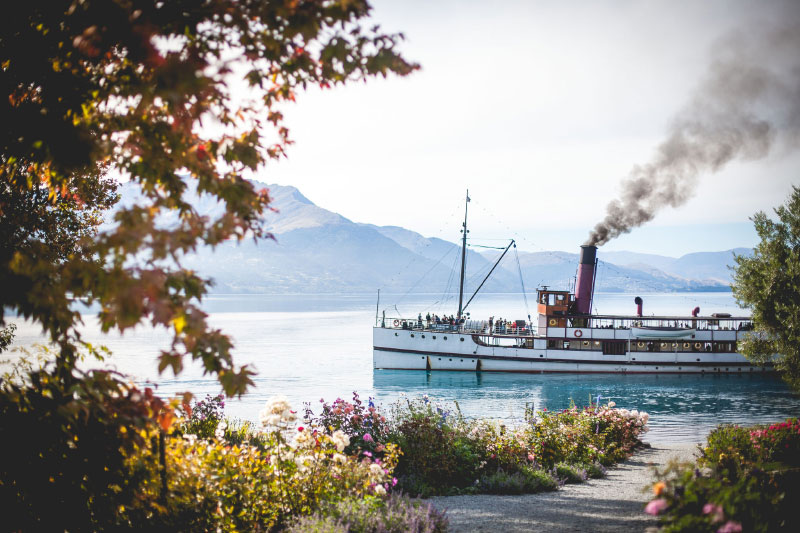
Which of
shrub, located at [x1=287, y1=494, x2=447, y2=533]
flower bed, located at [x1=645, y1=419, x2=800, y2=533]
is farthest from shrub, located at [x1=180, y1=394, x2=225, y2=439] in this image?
flower bed, located at [x1=645, y1=419, x2=800, y2=533]

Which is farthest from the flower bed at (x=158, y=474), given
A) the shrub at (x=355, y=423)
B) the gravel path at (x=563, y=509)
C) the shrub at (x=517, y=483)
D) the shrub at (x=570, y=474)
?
the shrub at (x=570, y=474)

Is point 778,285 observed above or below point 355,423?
above

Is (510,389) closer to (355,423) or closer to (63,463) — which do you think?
(355,423)

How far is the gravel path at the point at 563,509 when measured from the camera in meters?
7.41

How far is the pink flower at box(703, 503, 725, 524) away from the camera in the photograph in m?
3.96

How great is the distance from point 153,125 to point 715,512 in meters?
5.42

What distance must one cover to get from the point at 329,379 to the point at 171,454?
4168 centimetres

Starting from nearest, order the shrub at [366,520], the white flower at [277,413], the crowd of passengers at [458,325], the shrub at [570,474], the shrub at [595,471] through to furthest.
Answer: the shrub at [366,520] < the white flower at [277,413] < the shrub at [570,474] < the shrub at [595,471] < the crowd of passengers at [458,325]

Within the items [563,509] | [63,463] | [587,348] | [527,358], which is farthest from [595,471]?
[587,348]

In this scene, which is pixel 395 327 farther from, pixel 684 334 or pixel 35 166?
pixel 35 166

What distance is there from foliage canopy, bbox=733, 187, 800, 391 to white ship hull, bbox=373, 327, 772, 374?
83.2 feet

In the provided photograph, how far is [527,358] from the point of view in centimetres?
5044

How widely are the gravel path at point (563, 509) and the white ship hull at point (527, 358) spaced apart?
39.7 metres

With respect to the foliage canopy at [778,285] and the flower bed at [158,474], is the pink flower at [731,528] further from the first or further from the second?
the foliage canopy at [778,285]
